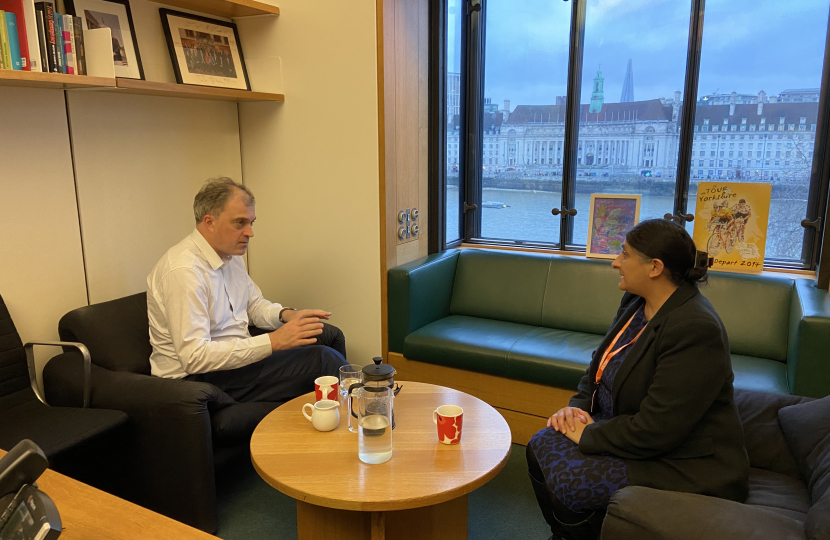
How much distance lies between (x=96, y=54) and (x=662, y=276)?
89.2 inches

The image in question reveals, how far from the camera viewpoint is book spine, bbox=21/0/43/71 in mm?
2131

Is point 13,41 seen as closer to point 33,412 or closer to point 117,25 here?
point 117,25

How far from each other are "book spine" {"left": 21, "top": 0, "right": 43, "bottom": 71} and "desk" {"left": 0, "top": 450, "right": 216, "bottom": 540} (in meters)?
1.62

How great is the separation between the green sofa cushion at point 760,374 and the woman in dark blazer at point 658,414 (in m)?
0.73

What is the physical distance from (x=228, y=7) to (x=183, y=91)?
567 mm

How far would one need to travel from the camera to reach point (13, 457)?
84 centimetres

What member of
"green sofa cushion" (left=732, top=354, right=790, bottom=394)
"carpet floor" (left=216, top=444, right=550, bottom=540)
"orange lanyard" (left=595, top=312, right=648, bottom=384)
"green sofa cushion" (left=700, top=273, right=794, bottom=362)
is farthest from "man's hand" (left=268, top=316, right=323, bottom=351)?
"green sofa cushion" (left=700, top=273, right=794, bottom=362)

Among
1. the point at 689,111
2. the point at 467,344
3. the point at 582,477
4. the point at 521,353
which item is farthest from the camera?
the point at 689,111

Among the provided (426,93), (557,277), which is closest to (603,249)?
(557,277)

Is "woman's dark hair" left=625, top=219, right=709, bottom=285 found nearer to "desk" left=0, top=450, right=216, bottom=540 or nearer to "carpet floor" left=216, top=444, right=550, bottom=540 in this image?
"carpet floor" left=216, top=444, right=550, bottom=540

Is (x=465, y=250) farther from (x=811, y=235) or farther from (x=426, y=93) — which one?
(x=811, y=235)

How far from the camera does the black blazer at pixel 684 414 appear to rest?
1.72 metres

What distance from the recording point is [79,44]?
2.32 metres

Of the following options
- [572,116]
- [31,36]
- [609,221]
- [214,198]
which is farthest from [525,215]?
[31,36]
